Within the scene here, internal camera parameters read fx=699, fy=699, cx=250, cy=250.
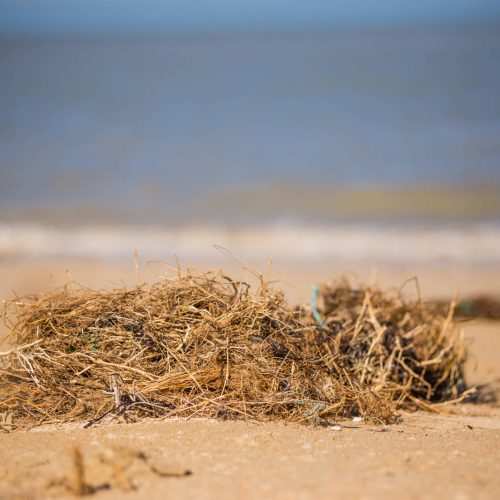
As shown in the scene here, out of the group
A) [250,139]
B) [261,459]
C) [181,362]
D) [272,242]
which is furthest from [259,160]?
[261,459]

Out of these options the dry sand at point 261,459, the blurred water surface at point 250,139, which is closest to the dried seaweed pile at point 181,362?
the dry sand at point 261,459

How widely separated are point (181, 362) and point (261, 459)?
2.17 feet

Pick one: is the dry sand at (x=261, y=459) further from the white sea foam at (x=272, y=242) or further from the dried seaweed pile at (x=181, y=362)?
the white sea foam at (x=272, y=242)

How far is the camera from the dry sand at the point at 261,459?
2125mm

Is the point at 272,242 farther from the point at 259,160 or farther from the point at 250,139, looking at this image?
the point at 250,139

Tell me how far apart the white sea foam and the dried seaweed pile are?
6401 mm

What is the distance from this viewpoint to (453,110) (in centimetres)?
1936

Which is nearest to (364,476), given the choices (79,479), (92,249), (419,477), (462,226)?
(419,477)

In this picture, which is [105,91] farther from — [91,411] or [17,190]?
[91,411]

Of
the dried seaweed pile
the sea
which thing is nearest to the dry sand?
the dried seaweed pile

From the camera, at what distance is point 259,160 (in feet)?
51.6

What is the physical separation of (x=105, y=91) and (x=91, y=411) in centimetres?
2183

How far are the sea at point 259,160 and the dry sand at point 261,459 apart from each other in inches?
281

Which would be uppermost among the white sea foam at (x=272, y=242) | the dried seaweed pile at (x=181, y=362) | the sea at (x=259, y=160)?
the sea at (x=259, y=160)
